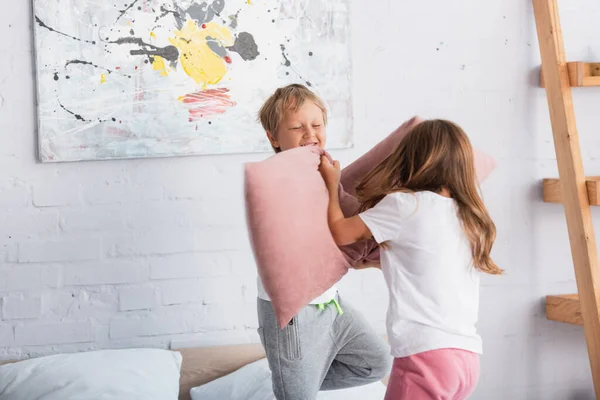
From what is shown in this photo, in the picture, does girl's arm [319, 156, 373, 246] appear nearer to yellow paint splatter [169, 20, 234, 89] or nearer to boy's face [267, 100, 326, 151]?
boy's face [267, 100, 326, 151]

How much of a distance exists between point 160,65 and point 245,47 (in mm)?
255

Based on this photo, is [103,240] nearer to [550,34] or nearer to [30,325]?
[30,325]

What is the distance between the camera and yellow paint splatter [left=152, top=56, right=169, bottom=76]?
235 centimetres

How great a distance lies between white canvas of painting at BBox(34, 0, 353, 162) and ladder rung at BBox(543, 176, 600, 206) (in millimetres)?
729

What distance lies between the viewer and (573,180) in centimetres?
244

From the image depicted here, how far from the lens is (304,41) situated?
2.44 m

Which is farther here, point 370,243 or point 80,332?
point 80,332

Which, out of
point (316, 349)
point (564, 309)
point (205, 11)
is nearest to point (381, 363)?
point (316, 349)

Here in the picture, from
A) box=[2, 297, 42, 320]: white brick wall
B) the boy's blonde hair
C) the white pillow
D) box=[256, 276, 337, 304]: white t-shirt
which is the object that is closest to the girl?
box=[256, 276, 337, 304]: white t-shirt

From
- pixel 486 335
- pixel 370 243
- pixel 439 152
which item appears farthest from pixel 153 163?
Answer: pixel 486 335

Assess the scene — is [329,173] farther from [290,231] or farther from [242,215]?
[242,215]

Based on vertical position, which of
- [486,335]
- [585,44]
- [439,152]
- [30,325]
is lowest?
[486,335]

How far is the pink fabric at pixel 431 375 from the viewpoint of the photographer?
1.58 m

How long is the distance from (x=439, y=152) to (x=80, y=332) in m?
1.26
